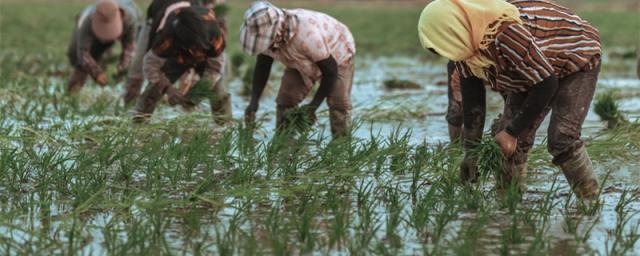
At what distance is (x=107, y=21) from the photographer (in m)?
9.27

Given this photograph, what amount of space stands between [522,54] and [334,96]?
2.66 m

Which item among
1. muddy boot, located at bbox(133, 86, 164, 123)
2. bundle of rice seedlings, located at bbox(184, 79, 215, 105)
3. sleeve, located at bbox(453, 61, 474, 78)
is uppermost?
sleeve, located at bbox(453, 61, 474, 78)

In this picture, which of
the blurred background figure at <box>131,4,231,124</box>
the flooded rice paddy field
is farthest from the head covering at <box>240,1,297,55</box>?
the blurred background figure at <box>131,4,231,124</box>

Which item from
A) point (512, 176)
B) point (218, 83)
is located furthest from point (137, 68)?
point (512, 176)

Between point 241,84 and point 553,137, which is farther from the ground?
point 553,137

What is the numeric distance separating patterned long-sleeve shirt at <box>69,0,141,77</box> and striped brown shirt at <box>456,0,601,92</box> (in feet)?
16.7

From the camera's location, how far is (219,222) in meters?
4.61

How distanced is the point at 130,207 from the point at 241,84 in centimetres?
742

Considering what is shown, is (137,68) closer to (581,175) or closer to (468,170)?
(468,170)

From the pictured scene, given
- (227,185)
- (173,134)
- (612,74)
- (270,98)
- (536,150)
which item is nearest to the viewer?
(227,185)

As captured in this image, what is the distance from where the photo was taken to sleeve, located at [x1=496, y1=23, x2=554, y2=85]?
4.49m

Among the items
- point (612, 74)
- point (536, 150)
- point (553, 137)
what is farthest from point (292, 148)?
point (612, 74)

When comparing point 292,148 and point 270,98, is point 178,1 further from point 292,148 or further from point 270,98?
point 270,98

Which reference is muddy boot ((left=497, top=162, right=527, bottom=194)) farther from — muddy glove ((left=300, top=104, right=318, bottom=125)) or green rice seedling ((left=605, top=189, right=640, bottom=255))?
muddy glove ((left=300, top=104, right=318, bottom=125))
